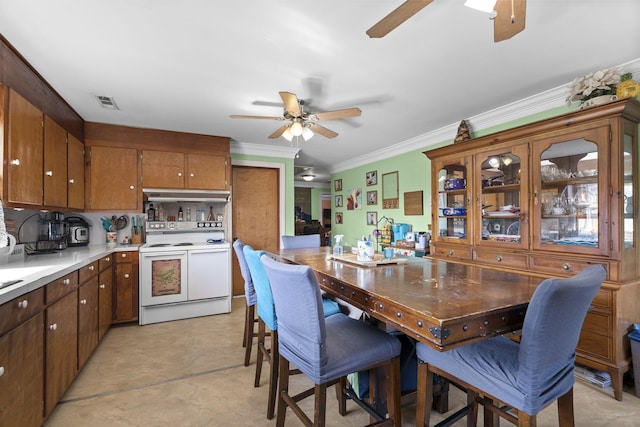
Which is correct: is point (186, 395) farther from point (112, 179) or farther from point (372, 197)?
point (372, 197)

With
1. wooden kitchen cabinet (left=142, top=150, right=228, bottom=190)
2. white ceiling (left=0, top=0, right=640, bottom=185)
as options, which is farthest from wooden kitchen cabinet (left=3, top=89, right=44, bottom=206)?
wooden kitchen cabinet (left=142, top=150, right=228, bottom=190)

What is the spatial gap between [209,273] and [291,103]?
2.39m

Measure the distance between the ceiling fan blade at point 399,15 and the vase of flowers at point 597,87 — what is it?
186cm

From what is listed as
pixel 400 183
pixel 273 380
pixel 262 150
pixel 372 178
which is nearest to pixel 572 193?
pixel 400 183

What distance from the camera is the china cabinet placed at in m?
2.08

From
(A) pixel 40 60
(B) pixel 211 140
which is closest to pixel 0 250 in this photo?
(A) pixel 40 60

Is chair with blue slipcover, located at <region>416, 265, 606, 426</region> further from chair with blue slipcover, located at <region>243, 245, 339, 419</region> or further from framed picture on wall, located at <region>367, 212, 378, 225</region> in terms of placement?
framed picture on wall, located at <region>367, 212, 378, 225</region>

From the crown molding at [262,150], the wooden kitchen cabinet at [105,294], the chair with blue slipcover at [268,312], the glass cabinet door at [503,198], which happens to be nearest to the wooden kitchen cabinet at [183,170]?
the crown molding at [262,150]

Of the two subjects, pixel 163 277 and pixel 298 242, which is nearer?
pixel 298 242

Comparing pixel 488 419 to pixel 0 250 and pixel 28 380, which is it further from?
pixel 0 250

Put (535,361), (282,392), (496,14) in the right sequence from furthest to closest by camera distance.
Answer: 1. (282,392)
2. (496,14)
3. (535,361)

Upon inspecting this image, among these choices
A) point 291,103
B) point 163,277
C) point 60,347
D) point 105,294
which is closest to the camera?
point 60,347

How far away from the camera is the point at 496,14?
121 centimetres

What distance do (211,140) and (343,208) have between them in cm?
301
